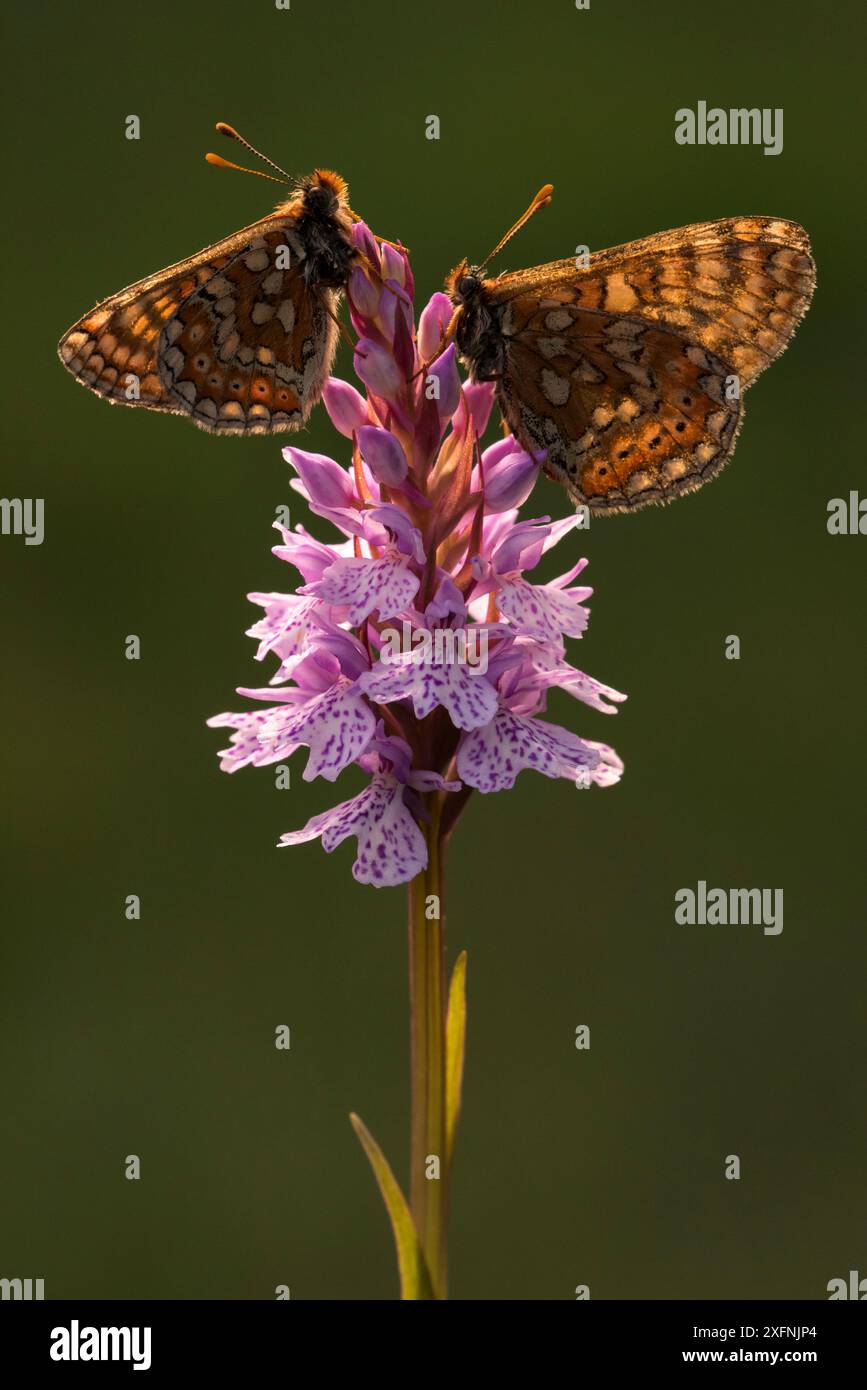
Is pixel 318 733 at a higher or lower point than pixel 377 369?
lower

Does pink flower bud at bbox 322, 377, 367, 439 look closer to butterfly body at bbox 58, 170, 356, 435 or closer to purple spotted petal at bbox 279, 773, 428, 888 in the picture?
butterfly body at bbox 58, 170, 356, 435

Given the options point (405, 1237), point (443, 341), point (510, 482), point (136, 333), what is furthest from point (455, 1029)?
point (136, 333)

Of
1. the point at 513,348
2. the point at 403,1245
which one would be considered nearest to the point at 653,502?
the point at 513,348

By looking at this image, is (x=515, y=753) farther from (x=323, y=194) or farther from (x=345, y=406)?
(x=323, y=194)

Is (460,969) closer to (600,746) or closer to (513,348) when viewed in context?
(600,746)

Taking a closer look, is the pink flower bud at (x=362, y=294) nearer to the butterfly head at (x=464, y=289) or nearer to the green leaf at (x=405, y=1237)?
the butterfly head at (x=464, y=289)

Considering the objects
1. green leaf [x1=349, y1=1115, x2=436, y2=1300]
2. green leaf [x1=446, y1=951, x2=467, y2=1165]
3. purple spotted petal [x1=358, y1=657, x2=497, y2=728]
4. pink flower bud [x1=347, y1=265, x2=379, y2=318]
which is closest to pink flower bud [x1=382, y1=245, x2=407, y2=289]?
pink flower bud [x1=347, y1=265, x2=379, y2=318]
